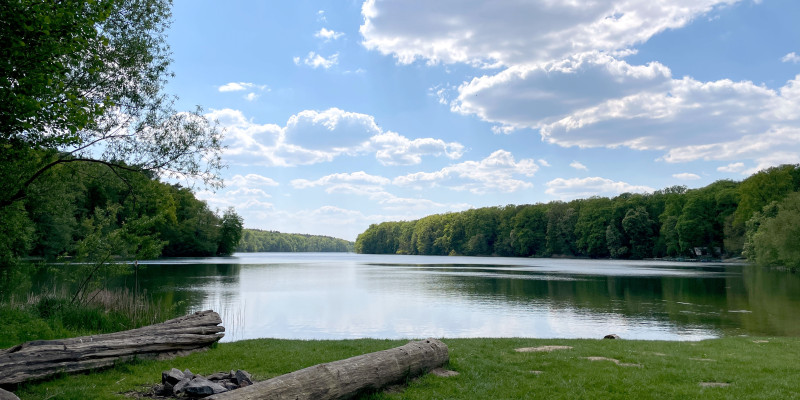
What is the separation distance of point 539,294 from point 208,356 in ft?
90.3

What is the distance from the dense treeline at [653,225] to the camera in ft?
234

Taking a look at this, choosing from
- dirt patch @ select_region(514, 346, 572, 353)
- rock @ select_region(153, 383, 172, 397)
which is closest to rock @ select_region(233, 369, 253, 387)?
rock @ select_region(153, 383, 172, 397)

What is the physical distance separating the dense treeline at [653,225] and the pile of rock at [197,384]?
217 feet

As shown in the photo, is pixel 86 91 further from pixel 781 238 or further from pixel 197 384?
pixel 781 238

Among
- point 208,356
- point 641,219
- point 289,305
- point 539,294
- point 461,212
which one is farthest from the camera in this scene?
point 461,212

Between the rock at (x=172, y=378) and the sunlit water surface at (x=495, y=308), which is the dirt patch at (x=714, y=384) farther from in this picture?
the sunlit water surface at (x=495, y=308)

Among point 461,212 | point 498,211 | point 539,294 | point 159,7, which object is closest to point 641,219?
point 498,211

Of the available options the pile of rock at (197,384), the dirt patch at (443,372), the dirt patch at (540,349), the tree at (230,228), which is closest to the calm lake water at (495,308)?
the dirt patch at (540,349)

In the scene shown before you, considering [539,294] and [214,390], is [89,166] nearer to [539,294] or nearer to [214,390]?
[214,390]

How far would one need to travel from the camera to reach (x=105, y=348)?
34.1ft

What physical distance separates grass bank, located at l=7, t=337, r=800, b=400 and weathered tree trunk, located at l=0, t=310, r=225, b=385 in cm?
25

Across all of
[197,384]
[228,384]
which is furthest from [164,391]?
[228,384]

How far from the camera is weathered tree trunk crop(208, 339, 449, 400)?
22.4ft

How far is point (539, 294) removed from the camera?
35.3m
